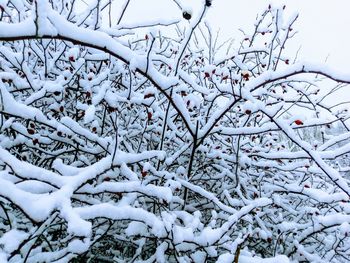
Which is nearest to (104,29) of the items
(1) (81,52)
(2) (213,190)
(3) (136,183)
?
(1) (81,52)

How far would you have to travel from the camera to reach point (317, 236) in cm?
313

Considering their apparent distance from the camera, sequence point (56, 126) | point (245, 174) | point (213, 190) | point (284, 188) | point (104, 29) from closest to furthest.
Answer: point (56, 126) → point (104, 29) → point (284, 188) → point (245, 174) → point (213, 190)

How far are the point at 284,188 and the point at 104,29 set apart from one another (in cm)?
165

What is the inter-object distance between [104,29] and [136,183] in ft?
3.84

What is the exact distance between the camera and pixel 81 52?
283 centimetres

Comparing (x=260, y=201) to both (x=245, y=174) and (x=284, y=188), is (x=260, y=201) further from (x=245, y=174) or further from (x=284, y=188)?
(x=245, y=174)

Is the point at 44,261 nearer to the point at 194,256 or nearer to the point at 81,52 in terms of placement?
the point at 194,256

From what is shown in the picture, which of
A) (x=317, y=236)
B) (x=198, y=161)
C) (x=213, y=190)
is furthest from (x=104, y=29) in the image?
(x=317, y=236)

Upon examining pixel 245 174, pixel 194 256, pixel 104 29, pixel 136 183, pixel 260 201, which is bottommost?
pixel 194 256

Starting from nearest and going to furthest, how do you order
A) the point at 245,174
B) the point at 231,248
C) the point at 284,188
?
1. the point at 231,248
2. the point at 284,188
3. the point at 245,174

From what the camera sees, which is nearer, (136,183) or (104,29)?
(136,183)

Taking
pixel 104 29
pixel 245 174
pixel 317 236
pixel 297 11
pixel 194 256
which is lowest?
pixel 194 256

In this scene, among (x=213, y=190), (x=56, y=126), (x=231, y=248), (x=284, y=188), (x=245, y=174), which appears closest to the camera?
(x=231, y=248)

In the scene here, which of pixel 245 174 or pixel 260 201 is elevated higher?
pixel 245 174
